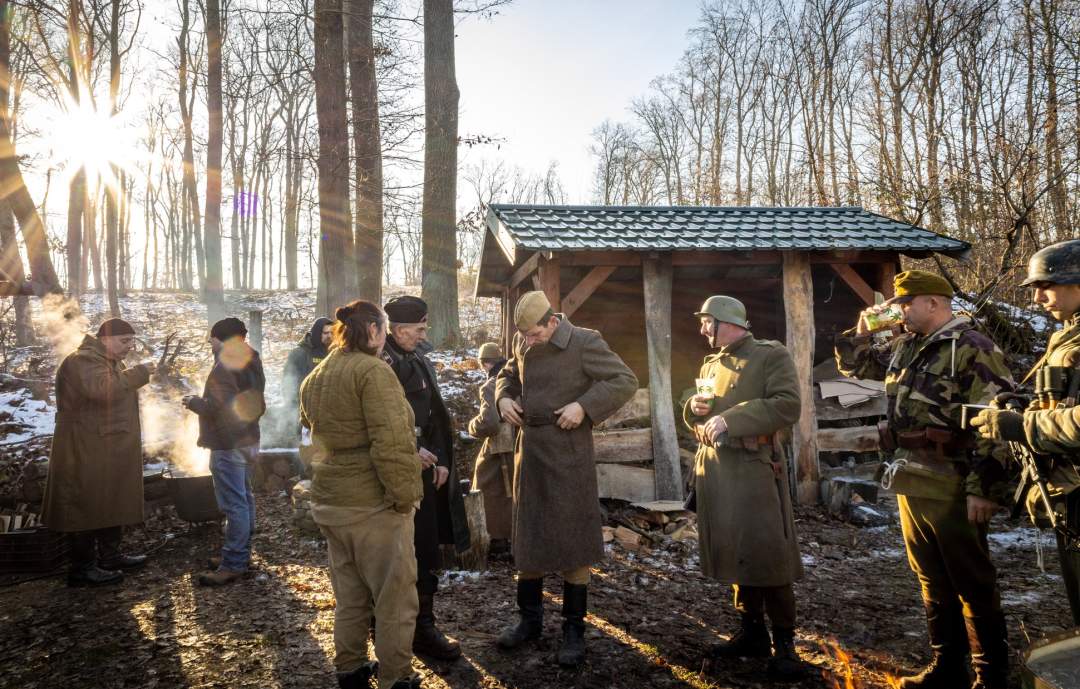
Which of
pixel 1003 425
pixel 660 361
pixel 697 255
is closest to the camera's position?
pixel 1003 425

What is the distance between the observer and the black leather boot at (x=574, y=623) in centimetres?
356

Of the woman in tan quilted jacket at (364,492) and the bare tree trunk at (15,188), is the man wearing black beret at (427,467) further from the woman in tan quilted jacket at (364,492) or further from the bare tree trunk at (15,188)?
the bare tree trunk at (15,188)

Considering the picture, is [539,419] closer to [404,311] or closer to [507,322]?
[404,311]

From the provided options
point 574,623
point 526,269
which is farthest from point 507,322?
point 574,623

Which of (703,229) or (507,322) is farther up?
(703,229)

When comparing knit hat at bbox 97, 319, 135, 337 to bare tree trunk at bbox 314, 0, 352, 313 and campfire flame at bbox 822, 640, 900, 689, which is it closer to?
bare tree trunk at bbox 314, 0, 352, 313

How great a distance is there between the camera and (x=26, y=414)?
864 cm

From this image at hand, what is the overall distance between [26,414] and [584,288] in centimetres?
801

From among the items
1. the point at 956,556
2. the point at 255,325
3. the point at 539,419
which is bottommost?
the point at 956,556

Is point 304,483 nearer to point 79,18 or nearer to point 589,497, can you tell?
point 589,497

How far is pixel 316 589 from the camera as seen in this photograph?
16.4 feet

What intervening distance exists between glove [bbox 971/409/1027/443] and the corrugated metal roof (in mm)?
4697

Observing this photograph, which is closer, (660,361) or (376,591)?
(376,591)

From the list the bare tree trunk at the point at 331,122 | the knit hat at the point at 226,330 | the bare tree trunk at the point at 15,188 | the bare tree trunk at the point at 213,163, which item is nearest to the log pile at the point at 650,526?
the knit hat at the point at 226,330
